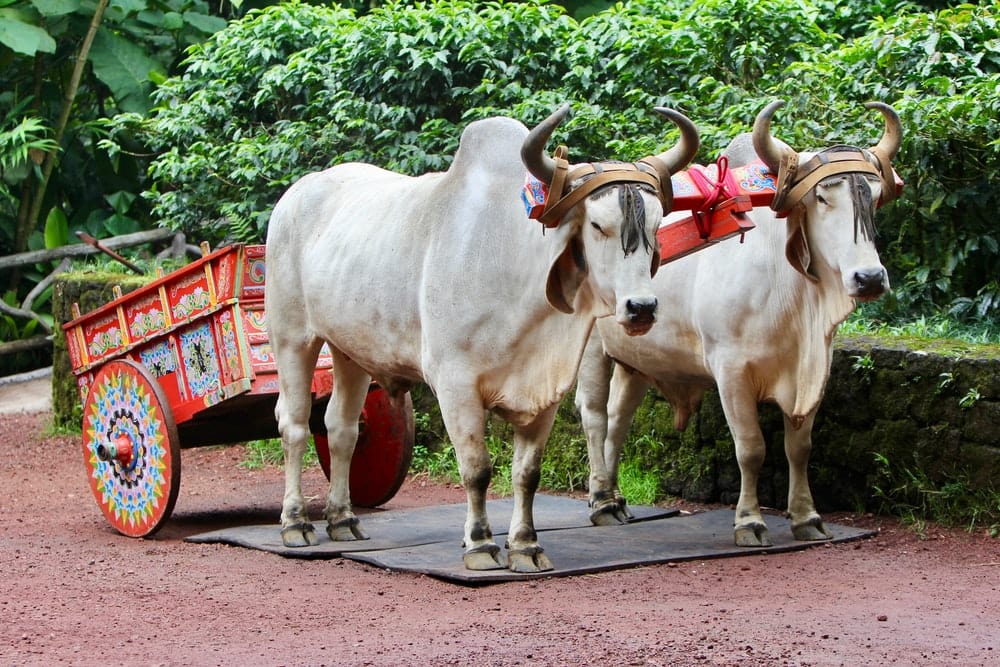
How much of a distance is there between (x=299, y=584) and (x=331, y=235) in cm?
165

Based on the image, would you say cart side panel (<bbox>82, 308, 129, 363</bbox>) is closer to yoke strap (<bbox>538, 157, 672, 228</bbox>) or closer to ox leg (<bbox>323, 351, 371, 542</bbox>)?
ox leg (<bbox>323, 351, 371, 542</bbox>)

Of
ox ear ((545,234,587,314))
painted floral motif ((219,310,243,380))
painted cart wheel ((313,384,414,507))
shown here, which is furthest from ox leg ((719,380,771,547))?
painted floral motif ((219,310,243,380))

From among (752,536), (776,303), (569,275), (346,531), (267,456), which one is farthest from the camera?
(267,456)

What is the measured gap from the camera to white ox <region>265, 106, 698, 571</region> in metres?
5.14

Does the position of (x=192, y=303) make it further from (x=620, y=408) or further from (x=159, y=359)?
(x=620, y=408)

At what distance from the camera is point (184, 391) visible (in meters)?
6.80

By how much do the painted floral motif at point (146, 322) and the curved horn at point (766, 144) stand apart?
3.11 m

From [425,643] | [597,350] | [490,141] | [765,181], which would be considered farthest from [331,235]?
[425,643]

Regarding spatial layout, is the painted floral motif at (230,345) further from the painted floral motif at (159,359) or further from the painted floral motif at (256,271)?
the painted floral motif at (159,359)

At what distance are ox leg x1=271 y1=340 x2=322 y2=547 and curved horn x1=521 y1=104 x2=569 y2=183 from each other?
1.74m

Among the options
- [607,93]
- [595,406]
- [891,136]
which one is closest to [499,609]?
[595,406]

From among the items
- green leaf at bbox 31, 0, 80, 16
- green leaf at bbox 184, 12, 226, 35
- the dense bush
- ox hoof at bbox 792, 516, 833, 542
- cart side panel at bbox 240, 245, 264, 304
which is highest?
green leaf at bbox 31, 0, 80, 16

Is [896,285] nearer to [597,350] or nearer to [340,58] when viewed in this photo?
[597,350]

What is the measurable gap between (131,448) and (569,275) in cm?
264
